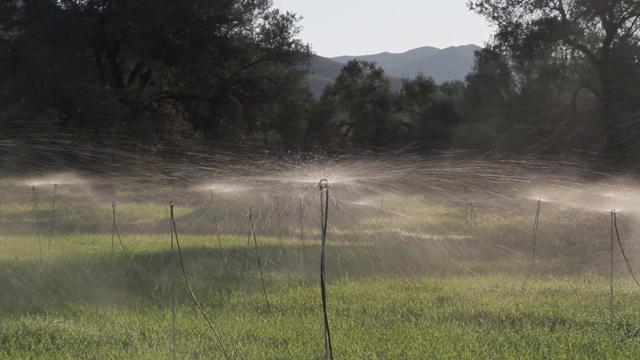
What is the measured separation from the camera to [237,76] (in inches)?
1110

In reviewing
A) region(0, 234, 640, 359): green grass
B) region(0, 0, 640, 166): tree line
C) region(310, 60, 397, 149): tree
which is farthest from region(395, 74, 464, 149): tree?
region(0, 234, 640, 359): green grass

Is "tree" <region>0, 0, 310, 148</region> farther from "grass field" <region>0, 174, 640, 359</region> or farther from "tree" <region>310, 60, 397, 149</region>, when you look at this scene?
"tree" <region>310, 60, 397, 149</region>

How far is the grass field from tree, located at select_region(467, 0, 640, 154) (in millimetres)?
5873

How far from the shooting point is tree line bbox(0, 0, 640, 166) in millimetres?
22906

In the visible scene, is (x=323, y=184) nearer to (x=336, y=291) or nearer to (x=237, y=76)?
(x=336, y=291)

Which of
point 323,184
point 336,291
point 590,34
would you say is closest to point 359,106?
point 590,34

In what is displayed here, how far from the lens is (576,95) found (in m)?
23.9

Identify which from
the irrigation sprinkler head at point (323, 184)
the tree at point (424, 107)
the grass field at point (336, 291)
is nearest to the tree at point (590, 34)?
the grass field at point (336, 291)

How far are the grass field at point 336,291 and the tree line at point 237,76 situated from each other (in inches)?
210

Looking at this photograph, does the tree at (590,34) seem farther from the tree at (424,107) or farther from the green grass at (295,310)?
the tree at (424,107)

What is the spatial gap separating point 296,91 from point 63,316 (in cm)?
2169

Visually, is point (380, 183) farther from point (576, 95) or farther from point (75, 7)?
point (75, 7)

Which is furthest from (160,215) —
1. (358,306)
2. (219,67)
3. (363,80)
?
(363,80)

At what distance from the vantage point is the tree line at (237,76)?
75.2 feet
